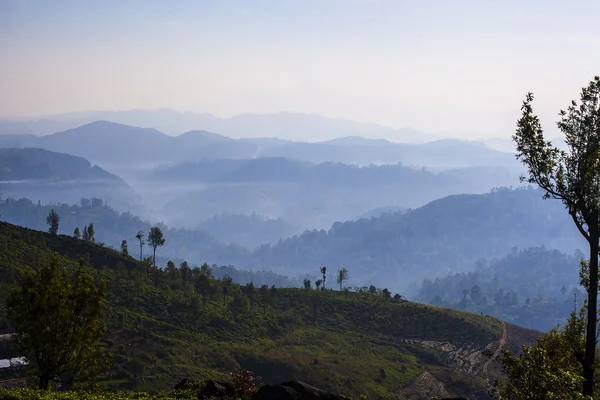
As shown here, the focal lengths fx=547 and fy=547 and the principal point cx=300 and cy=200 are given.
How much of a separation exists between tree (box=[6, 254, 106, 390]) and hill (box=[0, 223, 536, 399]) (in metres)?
29.0

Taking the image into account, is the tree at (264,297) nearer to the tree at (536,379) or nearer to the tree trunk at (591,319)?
the tree trunk at (591,319)

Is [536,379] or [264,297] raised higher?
[536,379]

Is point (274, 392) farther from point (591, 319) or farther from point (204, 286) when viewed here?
point (204, 286)

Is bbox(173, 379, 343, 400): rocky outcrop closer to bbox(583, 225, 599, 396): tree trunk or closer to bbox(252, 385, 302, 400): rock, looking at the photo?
bbox(252, 385, 302, 400): rock

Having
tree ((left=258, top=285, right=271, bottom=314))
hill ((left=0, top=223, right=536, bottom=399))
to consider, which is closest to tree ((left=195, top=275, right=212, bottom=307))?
hill ((left=0, top=223, right=536, bottom=399))

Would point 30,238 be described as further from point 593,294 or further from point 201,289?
point 593,294

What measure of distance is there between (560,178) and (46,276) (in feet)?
71.6

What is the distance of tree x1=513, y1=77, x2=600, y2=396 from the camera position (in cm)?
1923

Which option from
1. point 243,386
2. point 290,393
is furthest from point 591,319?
point 243,386

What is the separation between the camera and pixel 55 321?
24.4 meters

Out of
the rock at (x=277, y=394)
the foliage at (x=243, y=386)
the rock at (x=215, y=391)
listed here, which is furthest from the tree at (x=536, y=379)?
the rock at (x=215, y=391)

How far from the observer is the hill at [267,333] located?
62719mm

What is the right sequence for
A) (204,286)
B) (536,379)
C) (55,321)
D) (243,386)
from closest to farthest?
(536,379) → (243,386) → (55,321) → (204,286)

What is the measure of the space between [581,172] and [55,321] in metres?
22.4
